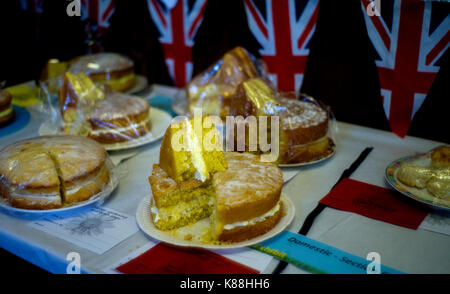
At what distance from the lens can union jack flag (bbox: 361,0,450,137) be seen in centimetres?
217

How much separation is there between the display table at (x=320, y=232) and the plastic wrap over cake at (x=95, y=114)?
254 mm

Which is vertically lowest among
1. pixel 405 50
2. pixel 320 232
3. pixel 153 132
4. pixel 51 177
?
pixel 320 232

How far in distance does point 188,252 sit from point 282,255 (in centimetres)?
36

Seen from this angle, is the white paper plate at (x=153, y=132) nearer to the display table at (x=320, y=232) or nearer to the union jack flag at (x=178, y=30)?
the display table at (x=320, y=232)

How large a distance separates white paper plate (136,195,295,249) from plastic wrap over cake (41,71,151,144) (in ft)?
2.50

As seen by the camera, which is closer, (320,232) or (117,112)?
(320,232)

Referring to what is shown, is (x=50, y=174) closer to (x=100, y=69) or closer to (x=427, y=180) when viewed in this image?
(x=100, y=69)

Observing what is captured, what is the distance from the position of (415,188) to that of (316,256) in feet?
2.18

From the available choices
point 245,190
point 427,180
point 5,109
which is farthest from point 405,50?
point 5,109

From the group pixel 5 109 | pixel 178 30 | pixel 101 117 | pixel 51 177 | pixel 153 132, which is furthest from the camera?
pixel 178 30

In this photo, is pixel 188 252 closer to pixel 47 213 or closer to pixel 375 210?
pixel 47 213

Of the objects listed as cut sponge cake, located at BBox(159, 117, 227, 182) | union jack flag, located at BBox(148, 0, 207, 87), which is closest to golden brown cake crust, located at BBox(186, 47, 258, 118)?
union jack flag, located at BBox(148, 0, 207, 87)

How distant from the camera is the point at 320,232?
1680 mm

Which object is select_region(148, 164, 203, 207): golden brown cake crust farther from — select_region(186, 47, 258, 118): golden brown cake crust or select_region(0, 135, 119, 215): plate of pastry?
select_region(186, 47, 258, 118): golden brown cake crust
